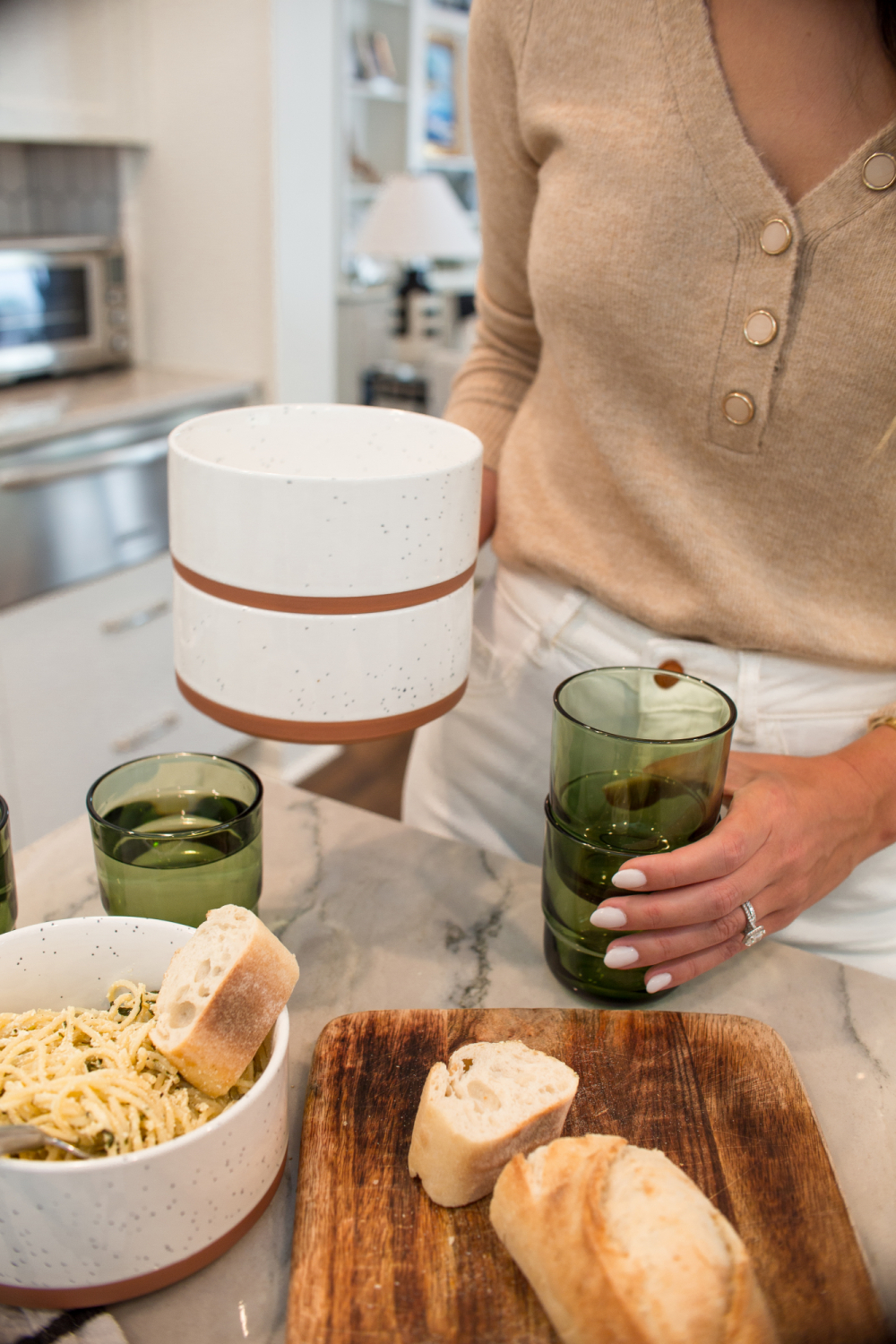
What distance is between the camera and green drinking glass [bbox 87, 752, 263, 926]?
650 millimetres

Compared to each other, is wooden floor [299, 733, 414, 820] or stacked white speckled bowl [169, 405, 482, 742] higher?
stacked white speckled bowl [169, 405, 482, 742]

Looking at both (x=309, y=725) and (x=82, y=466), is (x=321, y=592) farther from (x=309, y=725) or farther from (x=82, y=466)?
(x=82, y=466)

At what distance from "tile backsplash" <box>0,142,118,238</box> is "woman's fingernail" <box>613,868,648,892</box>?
2.36 m

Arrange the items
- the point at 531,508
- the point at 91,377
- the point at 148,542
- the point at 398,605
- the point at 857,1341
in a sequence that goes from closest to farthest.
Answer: the point at 857,1341
the point at 398,605
the point at 531,508
the point at 148,542
the point at 91,377

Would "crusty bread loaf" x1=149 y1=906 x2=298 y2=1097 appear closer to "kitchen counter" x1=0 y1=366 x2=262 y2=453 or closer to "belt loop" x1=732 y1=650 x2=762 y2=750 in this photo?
"belt loop" x1=732 y1=650 x2=762 y2=750

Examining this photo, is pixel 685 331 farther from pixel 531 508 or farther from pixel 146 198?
pixel 146 198

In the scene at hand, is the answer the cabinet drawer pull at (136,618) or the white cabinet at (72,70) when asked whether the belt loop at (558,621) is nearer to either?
the cabinet drawer pull at (136,618)

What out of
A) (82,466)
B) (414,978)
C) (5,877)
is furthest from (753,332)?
(82,466)

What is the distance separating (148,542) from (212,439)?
4.99 feet

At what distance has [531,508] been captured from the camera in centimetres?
93

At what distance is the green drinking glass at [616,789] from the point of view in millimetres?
651

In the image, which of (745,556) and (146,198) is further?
(146,198)

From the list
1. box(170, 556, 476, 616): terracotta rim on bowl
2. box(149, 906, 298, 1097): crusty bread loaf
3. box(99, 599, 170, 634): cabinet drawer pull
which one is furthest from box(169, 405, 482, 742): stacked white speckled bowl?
box(99, 599, 170, 634): cabinet drawer pull

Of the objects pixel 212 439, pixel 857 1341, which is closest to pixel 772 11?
pixel 212 439
